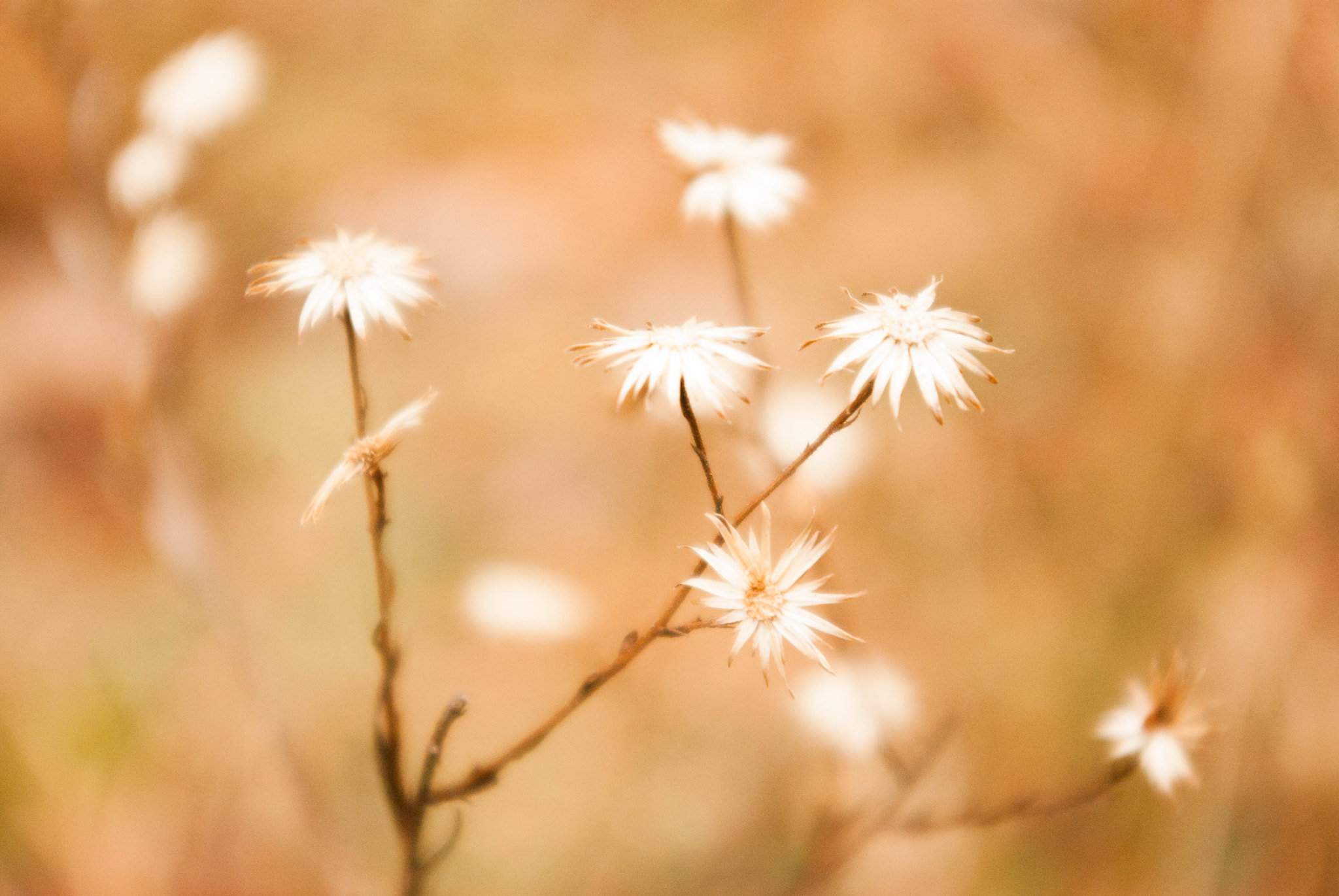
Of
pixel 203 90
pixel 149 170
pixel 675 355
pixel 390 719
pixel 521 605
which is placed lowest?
pixel 390 719

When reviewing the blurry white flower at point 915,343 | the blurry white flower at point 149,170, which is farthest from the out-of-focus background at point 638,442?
the blurry white flower at point 915,343

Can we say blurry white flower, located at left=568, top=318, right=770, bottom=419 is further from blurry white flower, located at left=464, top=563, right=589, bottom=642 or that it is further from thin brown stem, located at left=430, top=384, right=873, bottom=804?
blurry white flower, located at left=464, top=563, right=589, bottom=642

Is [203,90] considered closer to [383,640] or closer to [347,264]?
[347,264]

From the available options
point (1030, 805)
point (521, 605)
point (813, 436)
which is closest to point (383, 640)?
point (1030, 805)

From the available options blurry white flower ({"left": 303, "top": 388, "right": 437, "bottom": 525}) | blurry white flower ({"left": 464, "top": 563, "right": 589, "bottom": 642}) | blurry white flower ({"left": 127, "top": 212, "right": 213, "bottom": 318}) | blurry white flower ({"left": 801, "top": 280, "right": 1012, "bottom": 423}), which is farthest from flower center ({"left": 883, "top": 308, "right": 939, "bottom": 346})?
blurry white flower ({"left": 127, "top": 212, "right": 213, "bottom": 318})

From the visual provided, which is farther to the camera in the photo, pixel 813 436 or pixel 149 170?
pixel 813 436

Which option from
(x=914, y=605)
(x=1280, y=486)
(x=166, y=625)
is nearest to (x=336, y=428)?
Result: (x=166, y=625)
